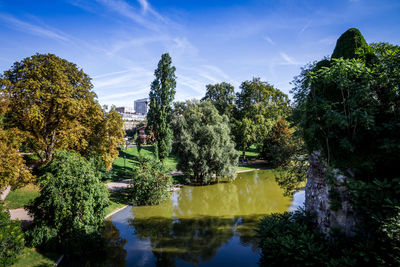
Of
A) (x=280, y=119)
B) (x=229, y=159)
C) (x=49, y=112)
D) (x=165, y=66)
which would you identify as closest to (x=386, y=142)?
(x=49, y=112)

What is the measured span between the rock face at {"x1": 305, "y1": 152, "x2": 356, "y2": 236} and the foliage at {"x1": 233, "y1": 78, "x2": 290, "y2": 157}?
2229 centimetres

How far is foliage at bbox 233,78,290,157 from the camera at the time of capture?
31.5 m

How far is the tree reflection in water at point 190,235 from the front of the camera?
10.1 meters

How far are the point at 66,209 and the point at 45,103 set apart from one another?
6660 mm

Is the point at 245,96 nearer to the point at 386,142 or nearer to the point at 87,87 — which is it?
the point at 87,87

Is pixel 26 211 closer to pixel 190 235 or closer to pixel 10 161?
pixel 10 161

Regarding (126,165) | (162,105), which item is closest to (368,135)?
(162,105)

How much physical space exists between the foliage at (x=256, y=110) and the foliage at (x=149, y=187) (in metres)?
17.0

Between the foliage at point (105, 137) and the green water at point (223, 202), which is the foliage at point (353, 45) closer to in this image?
the green water at point (223, 202)

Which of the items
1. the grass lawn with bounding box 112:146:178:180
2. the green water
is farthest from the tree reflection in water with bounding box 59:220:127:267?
the grass lawn with bounding box 112:146:178:180

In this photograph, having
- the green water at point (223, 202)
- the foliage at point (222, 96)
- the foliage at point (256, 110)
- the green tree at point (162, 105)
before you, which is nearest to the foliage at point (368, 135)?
the green water at point (223, 202)

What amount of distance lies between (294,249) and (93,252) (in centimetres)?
898

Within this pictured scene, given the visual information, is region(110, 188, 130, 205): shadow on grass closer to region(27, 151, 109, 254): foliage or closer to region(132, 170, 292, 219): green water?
region(132, 170, 292, 219): green water

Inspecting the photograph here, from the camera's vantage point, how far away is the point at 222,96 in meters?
34.7
